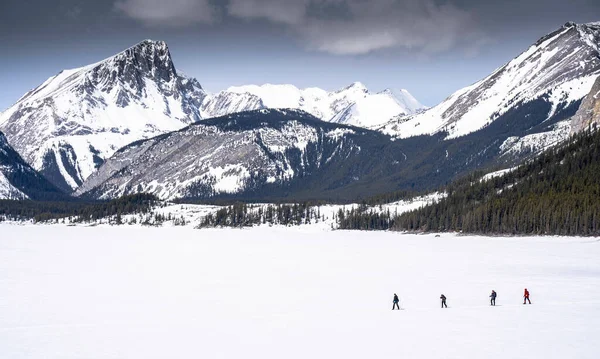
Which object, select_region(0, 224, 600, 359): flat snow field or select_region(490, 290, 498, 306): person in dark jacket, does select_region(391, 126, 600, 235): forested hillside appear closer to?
select_region(0, 224, 600, 359): flat snow field

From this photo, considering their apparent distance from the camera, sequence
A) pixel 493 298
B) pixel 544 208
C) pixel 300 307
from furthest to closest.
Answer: pixel 544 208 → pixel 300 307 → pixel 493 298

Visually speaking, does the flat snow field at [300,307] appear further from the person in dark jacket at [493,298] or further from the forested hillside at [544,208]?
the forested hillside at [544,208]

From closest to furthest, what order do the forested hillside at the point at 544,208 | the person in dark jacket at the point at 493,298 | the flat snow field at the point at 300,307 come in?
the flat snow field at the point at 300,307 < the person in dark jacket at the point at 493,298 < the forested hillside at the point at 544,208

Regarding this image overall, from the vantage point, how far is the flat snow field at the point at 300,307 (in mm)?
42938

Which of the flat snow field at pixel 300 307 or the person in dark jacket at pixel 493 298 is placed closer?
the flat snow field at pixel 300 307

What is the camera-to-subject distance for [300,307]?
5884cm

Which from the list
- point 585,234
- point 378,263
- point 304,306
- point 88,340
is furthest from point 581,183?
point 88,340

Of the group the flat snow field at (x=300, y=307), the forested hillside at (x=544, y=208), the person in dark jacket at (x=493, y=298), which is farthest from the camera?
the forested hillside at (x=544, y=208)

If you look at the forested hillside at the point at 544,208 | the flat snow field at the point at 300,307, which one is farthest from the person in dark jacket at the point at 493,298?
the forested hillside at the point at 544,208

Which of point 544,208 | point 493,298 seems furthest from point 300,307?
point 544,208

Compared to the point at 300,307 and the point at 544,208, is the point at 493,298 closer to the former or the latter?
the point at 300,307

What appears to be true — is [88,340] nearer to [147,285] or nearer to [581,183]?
[147,285]

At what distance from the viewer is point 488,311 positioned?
54656 mm

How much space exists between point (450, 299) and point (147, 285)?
3649 cm
